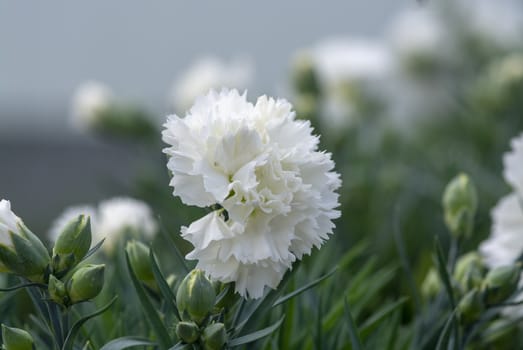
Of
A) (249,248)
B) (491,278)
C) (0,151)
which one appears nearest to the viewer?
(249,248)

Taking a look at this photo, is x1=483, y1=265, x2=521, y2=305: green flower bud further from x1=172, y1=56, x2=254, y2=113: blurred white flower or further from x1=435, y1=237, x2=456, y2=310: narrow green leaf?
x1=172, y1=56, x2=254, y2=113: blurred white flower

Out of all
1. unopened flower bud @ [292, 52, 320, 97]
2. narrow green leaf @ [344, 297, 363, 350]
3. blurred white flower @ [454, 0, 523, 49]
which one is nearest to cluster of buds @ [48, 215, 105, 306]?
narrow green leaf @ [344, 297, 363, 350]

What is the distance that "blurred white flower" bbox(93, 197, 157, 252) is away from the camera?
0.75m

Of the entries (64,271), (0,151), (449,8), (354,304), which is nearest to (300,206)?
Answer: (64,271)

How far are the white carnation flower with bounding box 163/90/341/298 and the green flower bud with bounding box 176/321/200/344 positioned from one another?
0.03 meters

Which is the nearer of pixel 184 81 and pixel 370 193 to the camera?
pixel 370 193

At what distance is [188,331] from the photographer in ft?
1.46

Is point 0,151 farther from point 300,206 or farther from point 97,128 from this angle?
point 300,206

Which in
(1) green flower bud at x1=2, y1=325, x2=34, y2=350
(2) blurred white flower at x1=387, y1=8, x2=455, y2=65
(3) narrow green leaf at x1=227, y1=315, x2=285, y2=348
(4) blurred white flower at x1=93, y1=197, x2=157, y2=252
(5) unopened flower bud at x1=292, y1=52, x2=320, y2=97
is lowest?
(3) narrow green leaf at x1=227, y1=315, x2=285, y2=348

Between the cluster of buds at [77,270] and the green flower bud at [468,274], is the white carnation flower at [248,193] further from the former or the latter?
the green flower bud at [468,274]

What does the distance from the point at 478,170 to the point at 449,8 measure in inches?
31.4

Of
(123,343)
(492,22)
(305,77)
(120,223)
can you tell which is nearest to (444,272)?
(123,343)

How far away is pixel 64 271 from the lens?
462 mm

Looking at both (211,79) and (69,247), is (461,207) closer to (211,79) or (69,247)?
(69,247)
